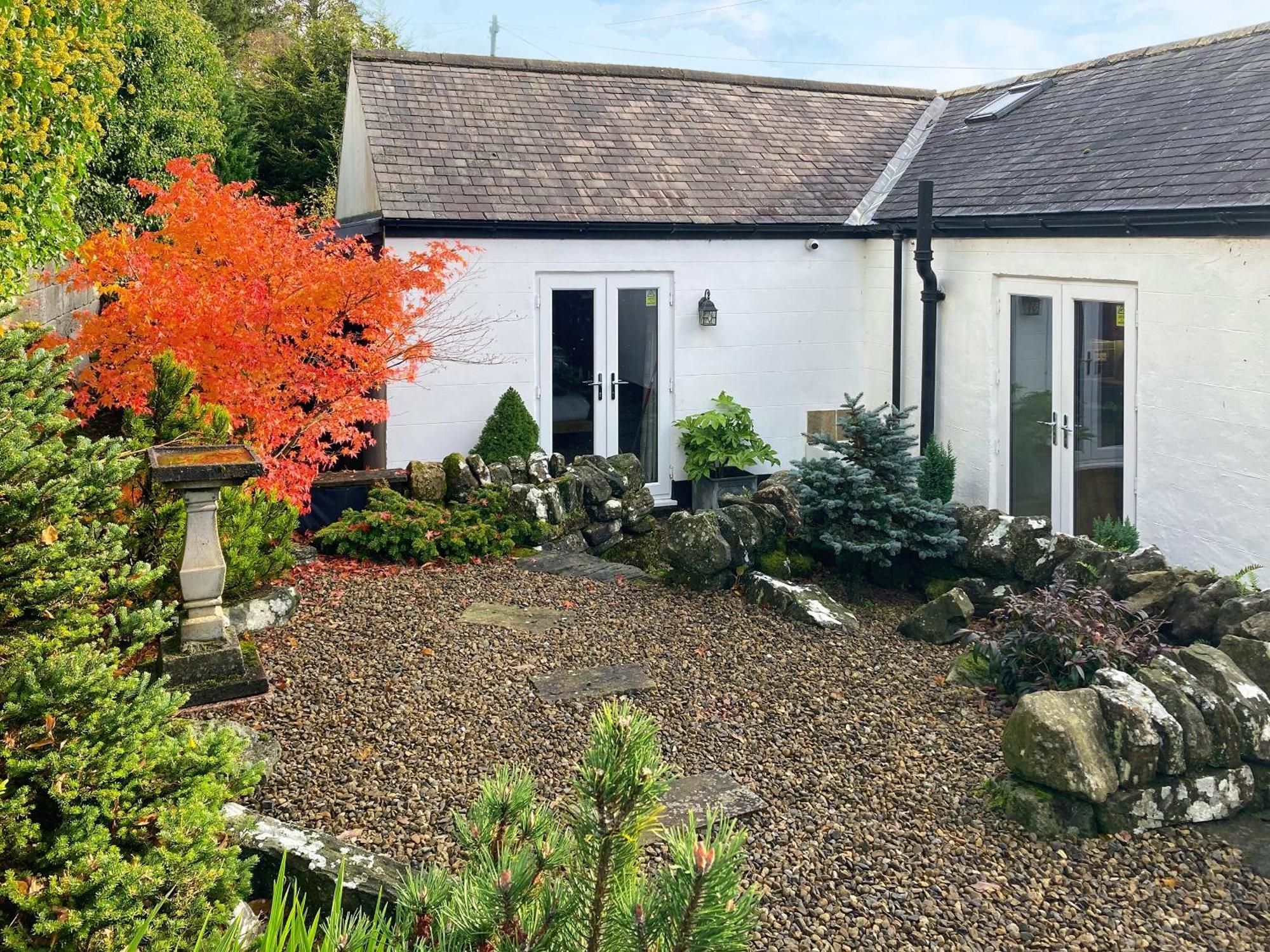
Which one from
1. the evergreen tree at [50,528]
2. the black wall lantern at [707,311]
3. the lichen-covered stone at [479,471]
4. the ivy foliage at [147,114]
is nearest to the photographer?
the evergreen tree at [50,528]

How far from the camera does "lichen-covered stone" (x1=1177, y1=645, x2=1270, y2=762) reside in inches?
206

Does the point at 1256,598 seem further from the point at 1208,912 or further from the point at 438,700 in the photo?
the point at 438,700

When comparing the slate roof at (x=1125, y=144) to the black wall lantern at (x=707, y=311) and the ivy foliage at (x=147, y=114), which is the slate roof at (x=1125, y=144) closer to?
the black wall lantern at (x=707, y=311)

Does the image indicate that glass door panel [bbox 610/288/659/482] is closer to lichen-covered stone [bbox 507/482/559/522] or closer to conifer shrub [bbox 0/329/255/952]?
lichen-covered stone [bbox 507/482/559/522]

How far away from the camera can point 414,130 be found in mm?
11641

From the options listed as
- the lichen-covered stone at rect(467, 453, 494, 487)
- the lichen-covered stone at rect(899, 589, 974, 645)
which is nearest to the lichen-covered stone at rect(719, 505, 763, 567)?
the lichen-covered stone at rect(899, 589, 974, 645)

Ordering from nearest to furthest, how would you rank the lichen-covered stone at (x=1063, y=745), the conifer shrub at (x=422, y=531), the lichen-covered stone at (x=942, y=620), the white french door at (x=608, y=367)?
1. the lichen-covered stone at (x=1063, y=745)
2. the lichen-covered stone at (x=942, y=620)
3. the conifer shrub at (x=422, y=531)
4. the white french door at (x=608, y=367)

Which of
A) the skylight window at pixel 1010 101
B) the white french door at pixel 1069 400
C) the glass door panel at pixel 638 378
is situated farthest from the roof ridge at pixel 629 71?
the white french door at pixel 1069 400

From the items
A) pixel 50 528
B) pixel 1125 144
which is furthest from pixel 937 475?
pixel 50 528

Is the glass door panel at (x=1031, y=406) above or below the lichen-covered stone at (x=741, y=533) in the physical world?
above

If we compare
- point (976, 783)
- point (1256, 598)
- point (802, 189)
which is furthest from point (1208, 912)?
point (802, 189)

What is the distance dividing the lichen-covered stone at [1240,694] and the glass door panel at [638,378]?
→ 6.96 metres

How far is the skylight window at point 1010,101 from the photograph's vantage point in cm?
1251

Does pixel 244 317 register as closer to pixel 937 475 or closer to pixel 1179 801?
pixel 937 475
